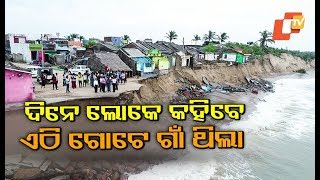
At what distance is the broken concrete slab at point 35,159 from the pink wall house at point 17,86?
9.82 feet

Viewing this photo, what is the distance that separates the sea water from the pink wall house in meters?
6.70

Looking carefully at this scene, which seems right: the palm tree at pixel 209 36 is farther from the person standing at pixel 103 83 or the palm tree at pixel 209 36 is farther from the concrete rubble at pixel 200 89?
the person standing at pixel 103 83

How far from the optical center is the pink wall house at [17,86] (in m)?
12.8

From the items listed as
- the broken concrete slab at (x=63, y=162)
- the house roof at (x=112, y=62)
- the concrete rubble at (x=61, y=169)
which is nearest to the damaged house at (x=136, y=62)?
the house roof at (x=112, y=62)

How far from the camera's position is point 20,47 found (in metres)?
32.3

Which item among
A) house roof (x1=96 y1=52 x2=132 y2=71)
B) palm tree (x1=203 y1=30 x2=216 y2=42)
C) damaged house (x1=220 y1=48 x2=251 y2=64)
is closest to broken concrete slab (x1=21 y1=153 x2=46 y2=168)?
house roof (x1=96 y1=52 x2=132 y2=71)

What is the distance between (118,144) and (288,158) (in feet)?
34.5

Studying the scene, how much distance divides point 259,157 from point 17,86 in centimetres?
1367

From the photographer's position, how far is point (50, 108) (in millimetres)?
11648

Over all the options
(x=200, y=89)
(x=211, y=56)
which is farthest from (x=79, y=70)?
(x=211, y=56)

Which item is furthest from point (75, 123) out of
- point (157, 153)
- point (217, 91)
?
point (217, 91)

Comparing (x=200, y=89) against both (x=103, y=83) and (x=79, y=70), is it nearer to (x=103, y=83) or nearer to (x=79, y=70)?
(x=79, y=70)
